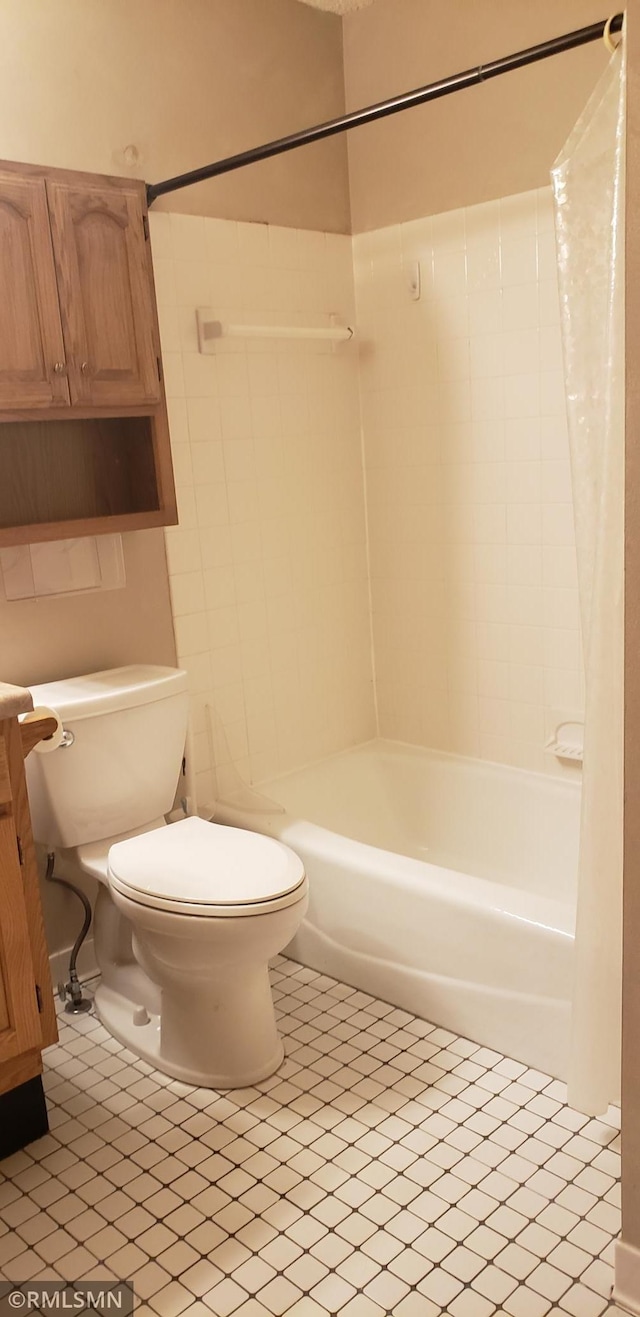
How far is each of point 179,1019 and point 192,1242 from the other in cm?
50

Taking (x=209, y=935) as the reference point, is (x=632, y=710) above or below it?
above

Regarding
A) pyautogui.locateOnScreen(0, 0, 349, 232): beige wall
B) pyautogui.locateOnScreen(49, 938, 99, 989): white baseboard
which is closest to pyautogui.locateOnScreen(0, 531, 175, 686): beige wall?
pyautogui.locateOnScreen(49, 938, 99, 989): white baseboard

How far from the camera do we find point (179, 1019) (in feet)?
7.07

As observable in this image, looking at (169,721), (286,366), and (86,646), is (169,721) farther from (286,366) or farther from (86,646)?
(286,366)

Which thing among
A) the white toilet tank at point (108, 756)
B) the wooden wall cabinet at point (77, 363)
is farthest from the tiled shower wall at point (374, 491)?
the white toilet tank at point (108, 756)

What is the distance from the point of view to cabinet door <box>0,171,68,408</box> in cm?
203

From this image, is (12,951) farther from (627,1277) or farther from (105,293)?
(105,293)

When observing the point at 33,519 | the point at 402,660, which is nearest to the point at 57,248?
the point at 33,519

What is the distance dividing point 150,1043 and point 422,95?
1.99 m

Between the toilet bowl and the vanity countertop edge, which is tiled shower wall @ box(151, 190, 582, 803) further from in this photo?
the vanity countertop edge

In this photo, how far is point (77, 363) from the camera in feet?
7.13

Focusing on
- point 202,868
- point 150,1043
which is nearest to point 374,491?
point 202,868

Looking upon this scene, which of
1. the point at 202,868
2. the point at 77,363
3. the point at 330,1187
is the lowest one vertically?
the point at 330,1187

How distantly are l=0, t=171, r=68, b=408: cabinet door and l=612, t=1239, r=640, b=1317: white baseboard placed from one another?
185 centimetres
